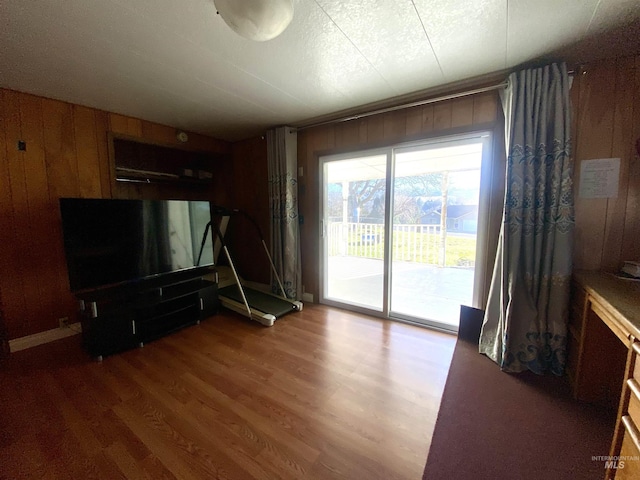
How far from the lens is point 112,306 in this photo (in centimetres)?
216

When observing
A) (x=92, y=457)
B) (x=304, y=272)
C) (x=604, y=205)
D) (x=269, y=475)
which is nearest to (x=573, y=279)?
(x=604, y=205)

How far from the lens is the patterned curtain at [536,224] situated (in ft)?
5.27

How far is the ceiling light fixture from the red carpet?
86.1 inches

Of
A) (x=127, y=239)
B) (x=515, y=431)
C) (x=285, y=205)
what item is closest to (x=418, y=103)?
(x=285, y=205)

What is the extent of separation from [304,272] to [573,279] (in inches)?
100

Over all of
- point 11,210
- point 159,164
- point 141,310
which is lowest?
point 141,310

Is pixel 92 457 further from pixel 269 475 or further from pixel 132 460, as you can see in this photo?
pixel 269 475

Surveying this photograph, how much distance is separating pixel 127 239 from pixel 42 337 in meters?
1.23

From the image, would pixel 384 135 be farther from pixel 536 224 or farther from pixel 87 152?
pixel 87 152

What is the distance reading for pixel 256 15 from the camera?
3.31 feet

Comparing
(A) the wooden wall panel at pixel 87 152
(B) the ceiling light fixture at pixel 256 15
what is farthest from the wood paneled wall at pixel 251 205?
(B) the ceiling light fixture at pixel 256 15

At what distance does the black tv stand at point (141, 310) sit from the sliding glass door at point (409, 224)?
154 centimetres

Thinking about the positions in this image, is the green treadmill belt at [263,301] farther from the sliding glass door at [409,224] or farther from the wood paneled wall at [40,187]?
the wood paneled wall at [40,187]

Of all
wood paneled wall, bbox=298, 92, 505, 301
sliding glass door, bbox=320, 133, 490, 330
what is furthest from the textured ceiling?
sliding glass door, bbox=320, 133, 490, 330
